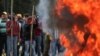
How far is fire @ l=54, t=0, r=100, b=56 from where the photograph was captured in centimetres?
1465

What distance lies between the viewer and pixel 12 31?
18234 millimetres

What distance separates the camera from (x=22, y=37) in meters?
19.2

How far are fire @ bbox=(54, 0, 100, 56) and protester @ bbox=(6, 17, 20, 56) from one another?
3453 mm

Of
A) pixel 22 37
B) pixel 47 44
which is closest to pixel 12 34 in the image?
pixel 22 37

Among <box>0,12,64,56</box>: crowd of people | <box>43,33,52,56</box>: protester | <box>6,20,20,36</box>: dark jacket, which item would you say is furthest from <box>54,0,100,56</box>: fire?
<box>43,33,52,56</box>: protester

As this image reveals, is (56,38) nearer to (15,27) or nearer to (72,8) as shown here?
(15,27)

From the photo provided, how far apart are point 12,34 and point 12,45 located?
521mm

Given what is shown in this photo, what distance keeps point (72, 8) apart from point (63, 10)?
39cm

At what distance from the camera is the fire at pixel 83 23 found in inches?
577

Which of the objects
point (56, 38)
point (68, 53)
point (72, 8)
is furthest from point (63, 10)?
point (56, 38)

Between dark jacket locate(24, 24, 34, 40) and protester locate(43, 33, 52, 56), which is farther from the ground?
dark jacket locate(24, 24, 34, 40)

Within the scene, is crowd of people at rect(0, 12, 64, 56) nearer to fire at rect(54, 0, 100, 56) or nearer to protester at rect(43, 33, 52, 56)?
protester at rect(43, 33, 52, 56)

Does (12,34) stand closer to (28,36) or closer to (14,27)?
(14,27)

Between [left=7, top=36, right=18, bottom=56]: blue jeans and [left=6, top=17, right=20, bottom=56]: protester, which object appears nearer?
[left=6, top=17, right=20, bottom=56]: protester
